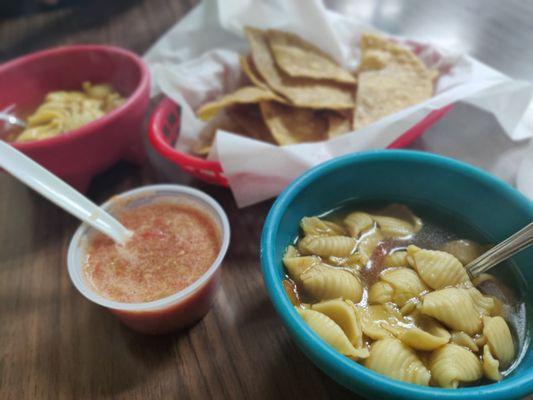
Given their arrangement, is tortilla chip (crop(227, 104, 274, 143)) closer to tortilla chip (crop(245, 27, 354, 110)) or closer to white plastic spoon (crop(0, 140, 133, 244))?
tortilla chip (crop(245, 27, 354, 110))

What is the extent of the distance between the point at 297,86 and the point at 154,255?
56cm

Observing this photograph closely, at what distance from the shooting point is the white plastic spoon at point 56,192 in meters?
0.68

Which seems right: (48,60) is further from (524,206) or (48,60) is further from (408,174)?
(524,206)

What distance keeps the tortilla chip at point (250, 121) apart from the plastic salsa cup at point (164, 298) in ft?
0.92

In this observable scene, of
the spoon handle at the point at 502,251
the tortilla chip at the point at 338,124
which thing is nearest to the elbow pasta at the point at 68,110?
the tortilla chip at the point at 338,124

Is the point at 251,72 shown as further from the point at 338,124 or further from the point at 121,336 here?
the point at 121,336

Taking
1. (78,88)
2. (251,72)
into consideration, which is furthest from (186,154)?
(78,88)

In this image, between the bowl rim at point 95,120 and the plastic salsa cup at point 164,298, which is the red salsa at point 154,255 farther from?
the bowl rim at point 95,120

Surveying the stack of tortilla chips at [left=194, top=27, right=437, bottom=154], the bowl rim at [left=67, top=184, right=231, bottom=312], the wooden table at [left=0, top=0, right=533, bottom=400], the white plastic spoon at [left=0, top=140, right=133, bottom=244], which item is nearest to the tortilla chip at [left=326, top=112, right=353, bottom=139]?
the stack of tortilla chips at [left=194, top=27, right=437, bottom=154]

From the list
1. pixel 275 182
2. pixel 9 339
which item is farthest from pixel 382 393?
pixel 9 339

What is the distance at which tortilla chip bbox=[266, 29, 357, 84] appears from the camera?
40.8 inches

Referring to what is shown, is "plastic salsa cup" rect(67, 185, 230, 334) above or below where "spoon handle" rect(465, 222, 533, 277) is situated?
below

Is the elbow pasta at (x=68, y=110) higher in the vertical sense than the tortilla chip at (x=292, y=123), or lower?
lower

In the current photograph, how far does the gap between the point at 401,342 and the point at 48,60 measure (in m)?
1.06
